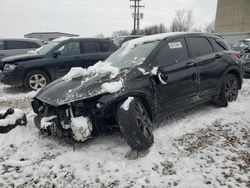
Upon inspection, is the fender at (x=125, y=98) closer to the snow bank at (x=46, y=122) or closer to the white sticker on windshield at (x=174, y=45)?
the snow bank at (x=46, y=122)

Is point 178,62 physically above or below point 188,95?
above

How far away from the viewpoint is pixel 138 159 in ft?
12.8

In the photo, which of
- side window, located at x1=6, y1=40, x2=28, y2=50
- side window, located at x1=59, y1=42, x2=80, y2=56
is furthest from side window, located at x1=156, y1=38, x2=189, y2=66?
side window, located at x1=6, y1=40, x2=28, y2=50

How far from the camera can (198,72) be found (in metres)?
5.34

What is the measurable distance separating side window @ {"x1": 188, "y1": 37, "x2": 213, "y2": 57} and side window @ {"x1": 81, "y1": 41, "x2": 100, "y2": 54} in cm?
446

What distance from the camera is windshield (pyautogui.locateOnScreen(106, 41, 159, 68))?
4.77m

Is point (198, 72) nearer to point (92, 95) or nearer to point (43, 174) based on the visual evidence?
point (92, 95)

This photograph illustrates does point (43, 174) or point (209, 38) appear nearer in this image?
point (43, 174)

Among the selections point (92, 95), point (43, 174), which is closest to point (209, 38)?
point (92, 95)

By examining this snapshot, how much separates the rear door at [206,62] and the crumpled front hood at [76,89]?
1844mm

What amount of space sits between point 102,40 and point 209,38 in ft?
15.1

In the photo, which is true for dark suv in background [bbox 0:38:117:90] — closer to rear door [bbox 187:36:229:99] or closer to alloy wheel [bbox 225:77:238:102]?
rear door [bbox 187:36:229:99]

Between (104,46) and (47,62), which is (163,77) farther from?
(104,46)

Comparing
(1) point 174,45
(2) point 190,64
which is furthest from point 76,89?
(2) point 190,64
